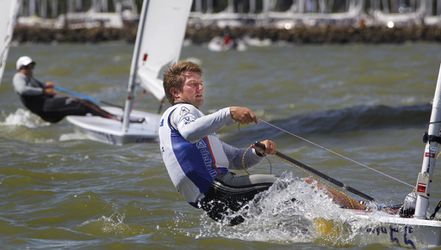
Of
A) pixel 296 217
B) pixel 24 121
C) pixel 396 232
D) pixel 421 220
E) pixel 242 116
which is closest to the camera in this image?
pixel 242 116

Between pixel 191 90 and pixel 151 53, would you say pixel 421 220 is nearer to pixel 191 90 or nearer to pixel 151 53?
pixel 191 90

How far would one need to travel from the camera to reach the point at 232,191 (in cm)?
563

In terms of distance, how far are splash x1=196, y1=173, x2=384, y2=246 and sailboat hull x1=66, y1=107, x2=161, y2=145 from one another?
17.4ft

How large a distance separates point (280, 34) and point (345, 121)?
3337 centimetres

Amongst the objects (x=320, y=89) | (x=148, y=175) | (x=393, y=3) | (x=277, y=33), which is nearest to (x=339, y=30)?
(x=277, y=33)

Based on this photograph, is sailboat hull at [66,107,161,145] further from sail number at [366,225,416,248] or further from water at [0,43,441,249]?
sail number at [366,225,416,248]

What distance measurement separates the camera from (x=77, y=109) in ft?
40.7

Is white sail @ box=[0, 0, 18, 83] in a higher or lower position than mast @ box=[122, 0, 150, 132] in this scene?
higher

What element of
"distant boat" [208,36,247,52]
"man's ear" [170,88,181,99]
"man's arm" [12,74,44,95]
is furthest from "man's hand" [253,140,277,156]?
"distant boat" [208,36,247,52]

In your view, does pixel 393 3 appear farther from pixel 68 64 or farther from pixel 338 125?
pixel 338 125

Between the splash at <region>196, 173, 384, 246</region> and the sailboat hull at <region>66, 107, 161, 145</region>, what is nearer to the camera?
the splash at <region>196, 173, 384, 246</region>

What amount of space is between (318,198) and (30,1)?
62.6 meters

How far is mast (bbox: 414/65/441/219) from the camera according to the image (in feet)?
17.8

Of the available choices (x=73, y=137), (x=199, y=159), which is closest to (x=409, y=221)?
(x=199, y=159)
